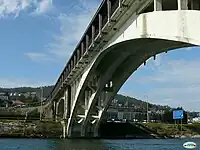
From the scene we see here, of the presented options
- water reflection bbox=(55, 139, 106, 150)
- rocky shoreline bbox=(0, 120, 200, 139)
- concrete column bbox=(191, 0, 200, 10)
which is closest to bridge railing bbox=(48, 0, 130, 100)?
concrete column bbox=(191, 0, 200, 10)

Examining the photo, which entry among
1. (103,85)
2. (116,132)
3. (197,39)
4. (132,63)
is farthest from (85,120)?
(197,39)

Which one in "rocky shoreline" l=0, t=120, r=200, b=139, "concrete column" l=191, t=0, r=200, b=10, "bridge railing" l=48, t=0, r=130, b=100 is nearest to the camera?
"concrete column" l=191, t=0, r=200, b=10

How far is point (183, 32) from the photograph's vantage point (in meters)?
22.2

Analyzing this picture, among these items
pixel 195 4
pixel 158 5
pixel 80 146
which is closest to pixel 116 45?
pixel 158 5

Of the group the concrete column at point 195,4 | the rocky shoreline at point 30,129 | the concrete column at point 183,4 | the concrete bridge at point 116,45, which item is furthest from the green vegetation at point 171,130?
the concrete column at point 183,4

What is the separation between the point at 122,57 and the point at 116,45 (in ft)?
34.7

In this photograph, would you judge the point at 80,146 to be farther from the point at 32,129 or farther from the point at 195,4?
the point at 32,129

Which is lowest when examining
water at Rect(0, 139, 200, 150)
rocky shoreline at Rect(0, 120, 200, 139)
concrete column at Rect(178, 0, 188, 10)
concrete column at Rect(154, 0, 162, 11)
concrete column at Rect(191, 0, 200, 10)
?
water at Rect(0, 139, 200, 150)

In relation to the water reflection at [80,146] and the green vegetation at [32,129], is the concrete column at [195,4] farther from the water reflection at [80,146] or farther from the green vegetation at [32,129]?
the green vegetation at [32,129]

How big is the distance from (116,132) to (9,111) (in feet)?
142

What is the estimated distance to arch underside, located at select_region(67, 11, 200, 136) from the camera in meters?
24.5

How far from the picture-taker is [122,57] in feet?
166

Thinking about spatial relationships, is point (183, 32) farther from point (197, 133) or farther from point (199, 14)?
point (197, 133)

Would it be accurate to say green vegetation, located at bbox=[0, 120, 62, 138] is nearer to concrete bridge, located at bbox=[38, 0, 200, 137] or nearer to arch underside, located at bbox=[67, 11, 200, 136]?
concrete bridge, located at bbox=[38, 0, 200, 137]
